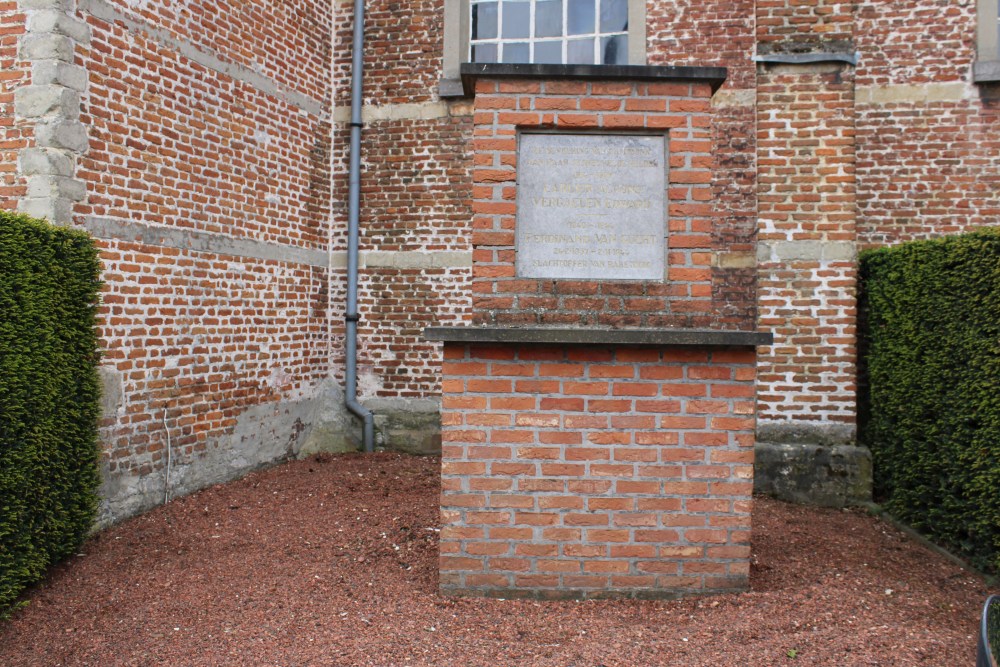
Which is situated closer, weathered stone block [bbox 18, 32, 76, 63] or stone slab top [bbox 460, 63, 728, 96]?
stone slab top [bbox 460, 63, 728, 96]

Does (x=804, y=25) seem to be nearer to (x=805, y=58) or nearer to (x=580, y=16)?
(x=805, y=58)

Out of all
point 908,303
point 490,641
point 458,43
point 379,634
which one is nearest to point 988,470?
point 908,303

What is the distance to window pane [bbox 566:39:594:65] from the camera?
823 centimetres

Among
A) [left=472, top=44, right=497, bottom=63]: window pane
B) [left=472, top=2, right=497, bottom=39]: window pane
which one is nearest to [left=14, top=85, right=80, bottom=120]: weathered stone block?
[left=472, top=44, right=497, bottom=63]: window pane

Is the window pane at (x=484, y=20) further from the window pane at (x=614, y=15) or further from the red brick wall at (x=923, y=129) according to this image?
the red brick wall at (x=923, y=129)

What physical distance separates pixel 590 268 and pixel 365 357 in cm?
505

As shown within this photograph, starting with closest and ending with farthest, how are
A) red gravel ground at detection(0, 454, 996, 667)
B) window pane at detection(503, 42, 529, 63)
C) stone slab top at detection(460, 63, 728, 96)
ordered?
1. red gravel ground at detection(0, 454, 996, 667)
2. stone slab top at detection(460, 63, 728, 96)
3. window pane at detection(503, 42, 529, 63)

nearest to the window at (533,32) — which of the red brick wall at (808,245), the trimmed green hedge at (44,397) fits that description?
the red brick wall at (808,245)

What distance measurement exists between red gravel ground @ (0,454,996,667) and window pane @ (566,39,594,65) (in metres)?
5.31

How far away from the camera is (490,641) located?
359 cm

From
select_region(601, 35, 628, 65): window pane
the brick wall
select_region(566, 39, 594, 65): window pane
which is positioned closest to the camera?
the brick wall

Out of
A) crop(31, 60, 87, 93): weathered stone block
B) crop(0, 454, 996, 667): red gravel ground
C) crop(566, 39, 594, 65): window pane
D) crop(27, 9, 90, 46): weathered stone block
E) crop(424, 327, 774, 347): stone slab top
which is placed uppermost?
crop(566, 39, 594, 65): window pane

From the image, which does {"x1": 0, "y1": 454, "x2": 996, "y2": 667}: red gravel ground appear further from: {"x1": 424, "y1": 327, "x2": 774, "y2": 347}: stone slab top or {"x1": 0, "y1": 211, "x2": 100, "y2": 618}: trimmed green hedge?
{"x1": 424, "y1": 327, "x2": 774, "y2": 347}: stone slab top

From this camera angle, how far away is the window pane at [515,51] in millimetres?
8469
